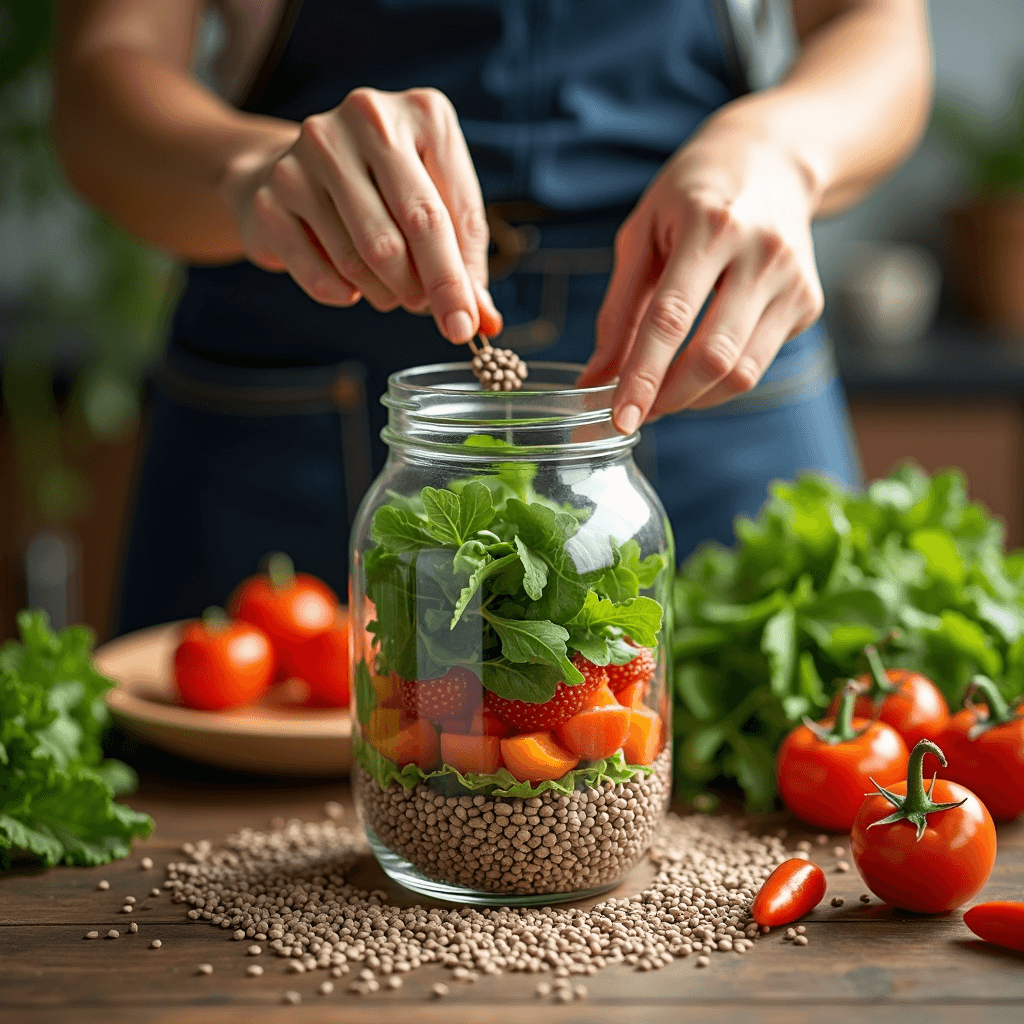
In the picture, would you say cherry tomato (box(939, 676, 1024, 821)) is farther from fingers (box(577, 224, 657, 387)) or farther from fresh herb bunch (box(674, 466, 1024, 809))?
fingers (box(577, 224, 657, 387))

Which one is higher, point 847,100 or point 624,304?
point 847,100

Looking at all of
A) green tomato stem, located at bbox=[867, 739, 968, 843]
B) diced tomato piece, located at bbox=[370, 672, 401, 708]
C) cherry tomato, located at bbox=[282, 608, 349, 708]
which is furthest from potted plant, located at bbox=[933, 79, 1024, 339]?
diced tomato piece, located at bbox=[370, 672, 401, 708]

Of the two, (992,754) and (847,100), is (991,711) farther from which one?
(847,100)

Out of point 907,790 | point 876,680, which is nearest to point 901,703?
point 876,680

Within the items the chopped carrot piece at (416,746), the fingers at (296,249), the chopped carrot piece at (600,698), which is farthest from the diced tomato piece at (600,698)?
the fingers at (296,249)

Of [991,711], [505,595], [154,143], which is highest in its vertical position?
[154,143]

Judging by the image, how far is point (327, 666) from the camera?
1174mm

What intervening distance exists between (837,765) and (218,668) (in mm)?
541

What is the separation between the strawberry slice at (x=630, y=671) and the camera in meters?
0.85

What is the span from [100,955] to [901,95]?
109 centimetres

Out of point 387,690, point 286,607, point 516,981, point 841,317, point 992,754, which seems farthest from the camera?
point 841,317

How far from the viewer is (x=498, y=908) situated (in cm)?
86

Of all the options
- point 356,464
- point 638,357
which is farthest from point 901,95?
point 356,464

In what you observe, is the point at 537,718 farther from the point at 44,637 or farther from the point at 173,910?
the point at 44,637
